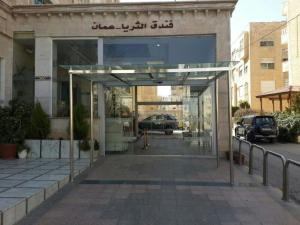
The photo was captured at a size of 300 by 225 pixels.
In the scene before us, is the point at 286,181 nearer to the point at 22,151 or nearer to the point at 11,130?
the point at 22,151

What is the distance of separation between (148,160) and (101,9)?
5487 mm

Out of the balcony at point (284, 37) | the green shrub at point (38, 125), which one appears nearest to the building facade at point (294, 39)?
the balcony at point (284, 37)

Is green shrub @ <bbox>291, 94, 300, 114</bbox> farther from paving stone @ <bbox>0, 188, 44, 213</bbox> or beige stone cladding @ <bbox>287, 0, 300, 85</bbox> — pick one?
paving stone @ <bbox>0, 188, 44, 213</bbox>

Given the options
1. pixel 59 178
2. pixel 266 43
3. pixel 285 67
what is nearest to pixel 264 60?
pixel 266 43

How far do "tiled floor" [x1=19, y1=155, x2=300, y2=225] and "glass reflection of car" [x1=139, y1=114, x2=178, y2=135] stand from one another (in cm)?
916

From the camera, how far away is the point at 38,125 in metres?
11.6

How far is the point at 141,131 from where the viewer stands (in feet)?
57.0

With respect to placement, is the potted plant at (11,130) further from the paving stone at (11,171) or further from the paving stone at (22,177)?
the paving stone at (22,177)

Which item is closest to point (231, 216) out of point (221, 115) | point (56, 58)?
point (221, 115)

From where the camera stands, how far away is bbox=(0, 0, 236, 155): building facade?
39.4ft

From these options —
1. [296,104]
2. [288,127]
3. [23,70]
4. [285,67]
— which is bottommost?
[288,127]

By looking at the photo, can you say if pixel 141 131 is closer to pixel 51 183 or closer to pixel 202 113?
pixel 202 113

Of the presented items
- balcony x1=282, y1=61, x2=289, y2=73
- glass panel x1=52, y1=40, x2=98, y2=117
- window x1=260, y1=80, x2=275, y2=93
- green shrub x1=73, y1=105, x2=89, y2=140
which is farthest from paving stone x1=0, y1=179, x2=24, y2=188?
window x1=260, y1=80, x2=275, y2=93

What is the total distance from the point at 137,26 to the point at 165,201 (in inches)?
293
